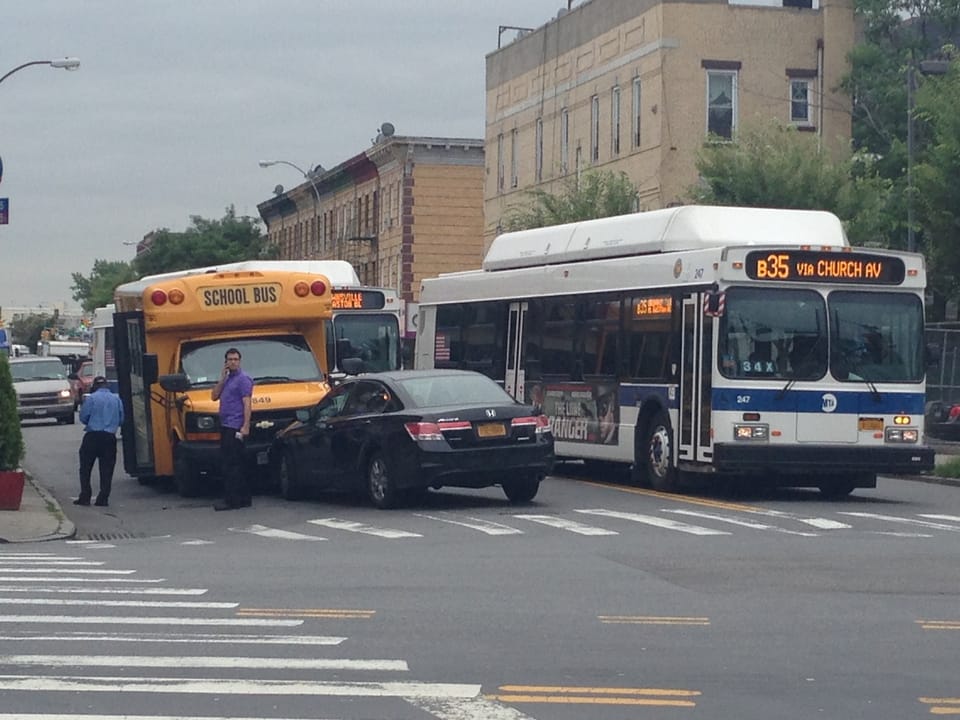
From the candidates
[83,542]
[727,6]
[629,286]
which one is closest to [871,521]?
[629,286]

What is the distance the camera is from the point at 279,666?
955 centimetres

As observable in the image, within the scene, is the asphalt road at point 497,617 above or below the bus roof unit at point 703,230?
below

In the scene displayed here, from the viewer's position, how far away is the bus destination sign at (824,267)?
2112 cm

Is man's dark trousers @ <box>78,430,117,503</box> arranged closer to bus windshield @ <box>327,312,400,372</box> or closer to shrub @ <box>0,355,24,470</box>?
shrub @ <box>0,355,24,470</box>

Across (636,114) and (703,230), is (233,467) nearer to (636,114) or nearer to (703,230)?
(703,230)

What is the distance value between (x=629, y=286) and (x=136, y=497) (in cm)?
683

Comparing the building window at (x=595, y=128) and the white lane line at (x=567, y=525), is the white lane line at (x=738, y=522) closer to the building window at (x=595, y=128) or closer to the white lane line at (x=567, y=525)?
the white lane line at (x=567, y=525)

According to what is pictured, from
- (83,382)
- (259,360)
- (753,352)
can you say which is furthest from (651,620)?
(83,382)

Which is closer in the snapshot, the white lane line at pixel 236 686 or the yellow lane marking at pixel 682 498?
the white lane line at pixel 236 686

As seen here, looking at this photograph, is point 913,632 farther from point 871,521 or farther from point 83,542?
point 83,542

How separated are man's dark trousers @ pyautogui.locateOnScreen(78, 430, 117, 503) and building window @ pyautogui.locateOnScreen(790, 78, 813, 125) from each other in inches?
1274

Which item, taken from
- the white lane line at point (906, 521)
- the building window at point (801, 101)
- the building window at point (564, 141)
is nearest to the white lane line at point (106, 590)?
the white lane line at point (906, 521)

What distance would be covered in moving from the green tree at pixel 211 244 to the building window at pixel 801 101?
39.5 meters

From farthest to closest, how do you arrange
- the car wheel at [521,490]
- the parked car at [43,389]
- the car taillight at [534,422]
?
the parked car at [43,389]
the car wheel at [521,490]
the car taillight at [534,422]
